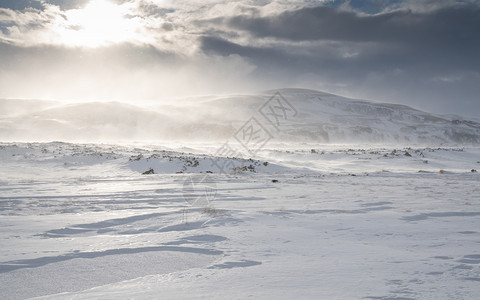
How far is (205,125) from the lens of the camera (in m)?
73.0

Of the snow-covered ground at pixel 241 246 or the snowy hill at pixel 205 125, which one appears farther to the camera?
the snowy hill at pixel 205 125

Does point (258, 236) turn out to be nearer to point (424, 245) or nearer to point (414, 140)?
point (424, 245)

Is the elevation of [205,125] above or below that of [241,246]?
above

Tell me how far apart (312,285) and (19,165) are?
20695 mm

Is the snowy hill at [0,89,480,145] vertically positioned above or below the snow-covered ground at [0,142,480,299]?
above

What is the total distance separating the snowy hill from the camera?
6134cm

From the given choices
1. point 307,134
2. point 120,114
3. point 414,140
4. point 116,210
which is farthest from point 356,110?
point 116,210

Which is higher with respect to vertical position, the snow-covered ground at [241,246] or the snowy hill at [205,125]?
the snowy hill at [205,125]

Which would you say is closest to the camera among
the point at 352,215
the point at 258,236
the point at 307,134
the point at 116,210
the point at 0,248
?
the point at 0,248

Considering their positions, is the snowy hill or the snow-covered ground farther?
the snowy hill

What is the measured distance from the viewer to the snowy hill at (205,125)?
61344mm

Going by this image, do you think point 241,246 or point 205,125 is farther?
point 205,125

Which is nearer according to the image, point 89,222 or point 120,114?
point 89,222

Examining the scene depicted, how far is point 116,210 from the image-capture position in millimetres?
6477
